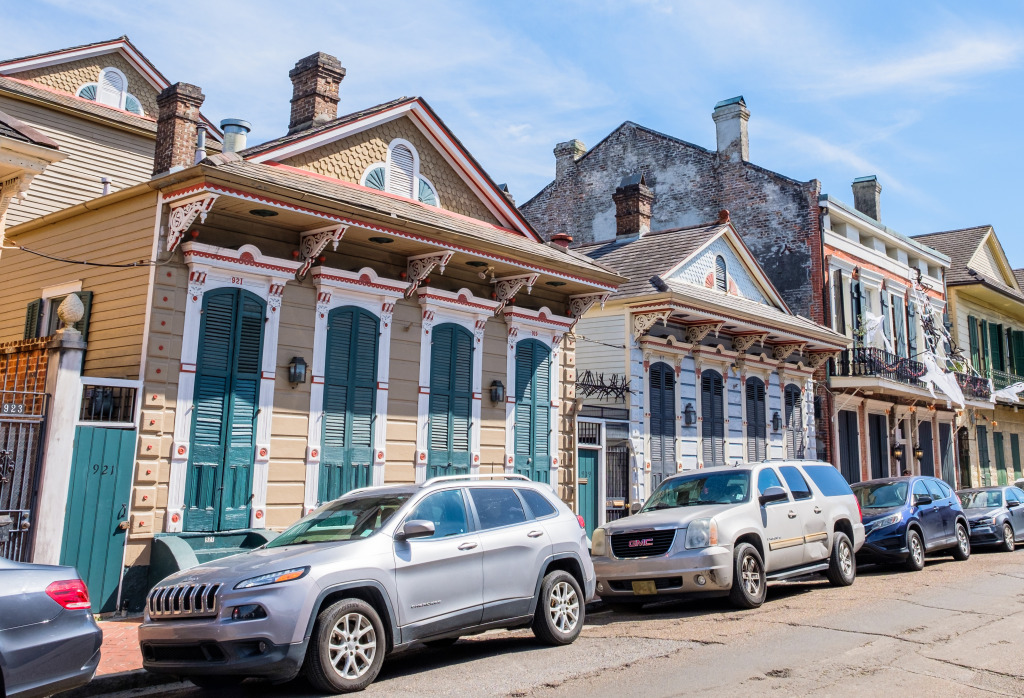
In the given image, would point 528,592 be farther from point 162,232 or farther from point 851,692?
point 162,232

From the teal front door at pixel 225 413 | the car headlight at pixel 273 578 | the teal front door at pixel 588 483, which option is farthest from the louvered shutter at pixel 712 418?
the car headlight at pixel 273 578

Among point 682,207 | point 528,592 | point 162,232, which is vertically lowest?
point 528,592

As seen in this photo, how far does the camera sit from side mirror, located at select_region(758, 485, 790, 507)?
11.6 m

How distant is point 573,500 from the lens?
1627 cm

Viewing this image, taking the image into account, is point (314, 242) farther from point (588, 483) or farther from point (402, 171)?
point (588, 483)

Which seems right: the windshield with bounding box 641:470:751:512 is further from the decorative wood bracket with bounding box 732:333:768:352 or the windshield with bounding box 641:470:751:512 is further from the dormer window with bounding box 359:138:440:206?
the decorative wood bracket with bounding box 732:333:768:352

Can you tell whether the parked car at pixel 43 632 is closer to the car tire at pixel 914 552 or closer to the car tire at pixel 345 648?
the car tire at pixel 345 648

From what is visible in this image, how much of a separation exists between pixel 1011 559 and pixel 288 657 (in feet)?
47.4

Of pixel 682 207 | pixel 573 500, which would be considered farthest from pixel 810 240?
pixel 573 500

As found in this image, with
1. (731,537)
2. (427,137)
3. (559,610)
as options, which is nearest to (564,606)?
(559,610)

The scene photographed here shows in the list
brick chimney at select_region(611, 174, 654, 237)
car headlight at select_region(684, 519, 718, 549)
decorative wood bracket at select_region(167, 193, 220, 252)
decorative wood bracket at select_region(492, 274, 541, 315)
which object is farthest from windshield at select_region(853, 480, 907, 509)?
decorative wood bracket at select_region(167, 193, 220, 252)

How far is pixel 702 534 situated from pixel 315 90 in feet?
31.0

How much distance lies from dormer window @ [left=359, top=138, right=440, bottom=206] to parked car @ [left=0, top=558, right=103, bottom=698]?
927 cm

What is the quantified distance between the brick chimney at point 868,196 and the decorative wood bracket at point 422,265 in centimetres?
2154
